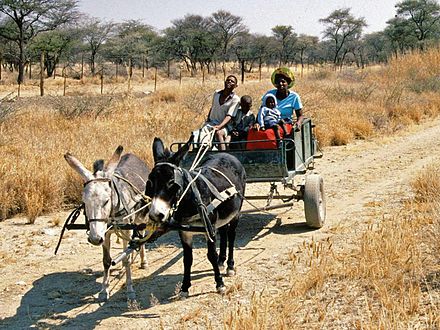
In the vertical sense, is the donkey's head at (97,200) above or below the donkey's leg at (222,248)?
above

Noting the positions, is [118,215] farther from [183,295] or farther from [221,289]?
[221,289]

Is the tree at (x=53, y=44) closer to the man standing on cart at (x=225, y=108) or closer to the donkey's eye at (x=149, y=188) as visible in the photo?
the man standing on cart at (x=225, y=108)

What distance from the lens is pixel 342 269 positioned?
523 centimetres

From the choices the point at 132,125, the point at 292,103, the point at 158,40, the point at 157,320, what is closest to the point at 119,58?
the point at 158,40

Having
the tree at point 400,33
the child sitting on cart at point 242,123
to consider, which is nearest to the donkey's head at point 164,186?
the child sitting on cart at point 242,123

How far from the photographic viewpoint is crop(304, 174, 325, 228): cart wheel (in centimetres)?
693

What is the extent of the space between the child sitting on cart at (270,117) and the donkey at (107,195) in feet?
6.47

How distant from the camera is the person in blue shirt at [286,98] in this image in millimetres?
7840

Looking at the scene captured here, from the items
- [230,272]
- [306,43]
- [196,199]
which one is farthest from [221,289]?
[306,43]

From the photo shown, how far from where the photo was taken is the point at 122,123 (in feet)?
43.8

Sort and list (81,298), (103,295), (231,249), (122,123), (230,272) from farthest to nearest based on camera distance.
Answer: (122,123), (231,249), (230,272), (81,298), (103,295)

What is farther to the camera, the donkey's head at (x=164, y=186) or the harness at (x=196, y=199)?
the harness at (x=196, y=199)

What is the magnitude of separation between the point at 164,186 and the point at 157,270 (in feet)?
6.31

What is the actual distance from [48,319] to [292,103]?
438 centimetres
